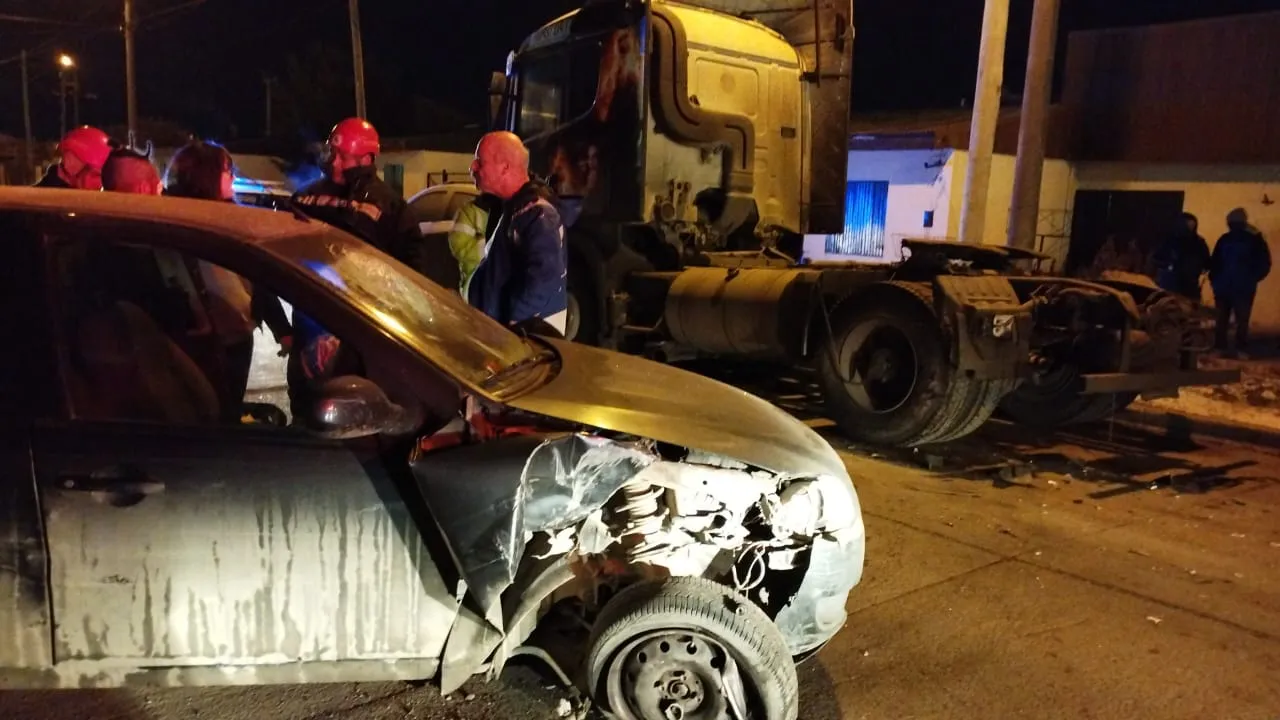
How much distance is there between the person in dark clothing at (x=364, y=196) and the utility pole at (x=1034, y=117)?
7.89 meters

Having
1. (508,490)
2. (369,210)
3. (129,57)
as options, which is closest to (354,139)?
(369,210)

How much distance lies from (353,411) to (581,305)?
6304 millimetres

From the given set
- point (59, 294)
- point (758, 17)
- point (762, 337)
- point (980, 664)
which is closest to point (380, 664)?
point (59, 294)

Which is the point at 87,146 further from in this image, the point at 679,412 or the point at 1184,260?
the point at 1184,260

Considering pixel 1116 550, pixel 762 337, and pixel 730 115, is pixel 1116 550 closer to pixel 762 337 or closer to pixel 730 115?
pixel 762 337

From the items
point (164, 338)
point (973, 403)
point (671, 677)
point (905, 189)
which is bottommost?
point (671, 677)

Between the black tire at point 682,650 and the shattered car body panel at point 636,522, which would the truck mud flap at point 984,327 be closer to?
the shattered car body panel at point 636,522

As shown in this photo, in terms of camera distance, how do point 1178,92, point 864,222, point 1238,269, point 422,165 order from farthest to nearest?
point 422,165 → point 864,222 → point 1178,92 → point 1238,269

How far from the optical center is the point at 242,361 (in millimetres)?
3100

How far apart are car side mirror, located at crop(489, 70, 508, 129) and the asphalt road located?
16.7 ft

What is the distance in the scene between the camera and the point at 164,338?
298 cm

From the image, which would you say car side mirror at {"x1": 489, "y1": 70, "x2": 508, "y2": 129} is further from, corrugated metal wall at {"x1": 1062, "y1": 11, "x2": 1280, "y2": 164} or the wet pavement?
corrugated metal wall at {"x1": 1062, "y1": 11, "x2": 1280, "y2": 164}

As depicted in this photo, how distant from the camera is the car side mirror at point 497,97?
9477 millimetres

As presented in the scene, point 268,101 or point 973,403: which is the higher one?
point 268,101
